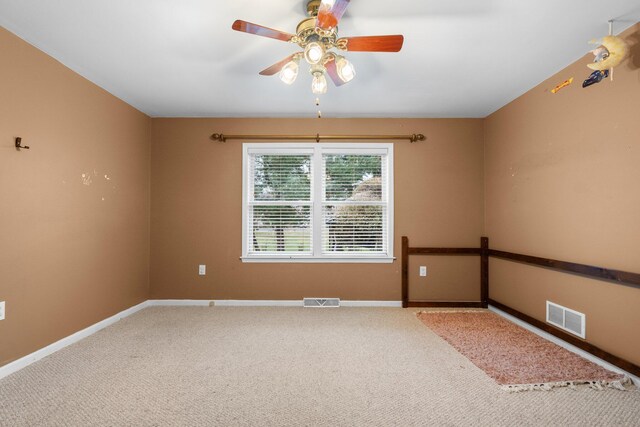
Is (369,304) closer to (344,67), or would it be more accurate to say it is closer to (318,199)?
(318,199)

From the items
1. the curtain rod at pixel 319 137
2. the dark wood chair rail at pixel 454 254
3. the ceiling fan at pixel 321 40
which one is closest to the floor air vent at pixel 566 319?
the dark wood chair rail at pixel 454 254

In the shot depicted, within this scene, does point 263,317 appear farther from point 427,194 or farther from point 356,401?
point 427,194

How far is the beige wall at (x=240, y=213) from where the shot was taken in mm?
3994

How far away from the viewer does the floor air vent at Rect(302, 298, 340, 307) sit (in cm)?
394

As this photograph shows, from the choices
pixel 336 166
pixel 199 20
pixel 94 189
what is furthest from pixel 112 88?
pixel 336 166

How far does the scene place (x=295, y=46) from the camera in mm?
2416

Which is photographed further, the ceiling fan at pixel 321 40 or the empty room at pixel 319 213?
the empty room at pixel 319 213

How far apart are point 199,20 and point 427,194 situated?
3.08 meters

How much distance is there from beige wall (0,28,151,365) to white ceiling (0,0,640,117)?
0.85 feet

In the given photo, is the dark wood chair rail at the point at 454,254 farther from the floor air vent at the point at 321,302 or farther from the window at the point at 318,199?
the floor air vent at the point at 321,302

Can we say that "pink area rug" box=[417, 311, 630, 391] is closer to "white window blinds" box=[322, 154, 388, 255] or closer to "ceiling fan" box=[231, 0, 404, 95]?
"white window blinds" box=[322, 154, 388, 255]

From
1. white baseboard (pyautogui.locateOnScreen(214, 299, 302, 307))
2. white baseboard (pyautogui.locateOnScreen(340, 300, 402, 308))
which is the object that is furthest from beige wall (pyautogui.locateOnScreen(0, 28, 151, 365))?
white baseboard (pyautogui.locateOnScreen(340, 300, 402, 308))

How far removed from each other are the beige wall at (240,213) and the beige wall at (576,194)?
46 cm

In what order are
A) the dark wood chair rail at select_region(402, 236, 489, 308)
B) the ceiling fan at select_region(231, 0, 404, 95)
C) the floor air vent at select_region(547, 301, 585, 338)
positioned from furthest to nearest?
the dark wood chair rail at select_region(402, 236, 489, 308) < the floor air vent at select_region(547, 301, 585, 338) < the ceiling fan at select_region(231, 0, 404, 95)
